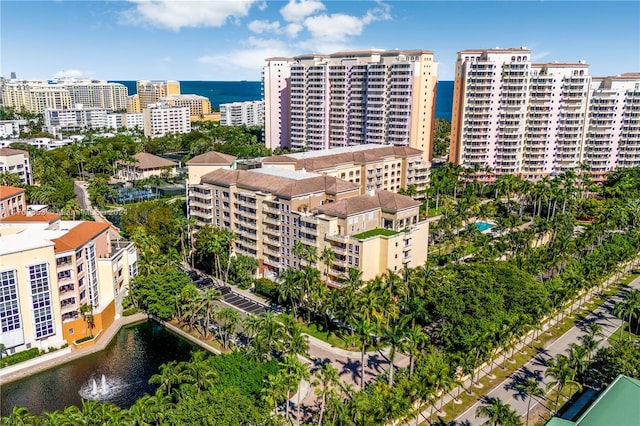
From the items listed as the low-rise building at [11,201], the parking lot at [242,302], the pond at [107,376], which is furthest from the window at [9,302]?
the low-rise building at [11,201]

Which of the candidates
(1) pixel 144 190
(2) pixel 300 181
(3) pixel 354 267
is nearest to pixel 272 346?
(3) pixel 354 267

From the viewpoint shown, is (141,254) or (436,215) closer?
(141,254)

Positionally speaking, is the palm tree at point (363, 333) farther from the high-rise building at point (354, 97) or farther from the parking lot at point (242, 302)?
the high-rise building at point (354, 97)

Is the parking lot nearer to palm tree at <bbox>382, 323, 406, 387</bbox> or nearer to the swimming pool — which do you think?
palm tree at <bbox>382, 323, 406, 387</bbox>

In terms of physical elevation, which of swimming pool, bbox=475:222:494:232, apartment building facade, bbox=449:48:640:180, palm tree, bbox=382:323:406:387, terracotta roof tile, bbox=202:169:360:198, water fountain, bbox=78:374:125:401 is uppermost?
apartment building facade, bbox=449:48:640:180

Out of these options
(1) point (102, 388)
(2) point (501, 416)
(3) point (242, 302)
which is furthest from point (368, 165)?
(2) point (501, 416)

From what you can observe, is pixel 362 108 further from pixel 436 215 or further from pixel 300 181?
pixel 300 181

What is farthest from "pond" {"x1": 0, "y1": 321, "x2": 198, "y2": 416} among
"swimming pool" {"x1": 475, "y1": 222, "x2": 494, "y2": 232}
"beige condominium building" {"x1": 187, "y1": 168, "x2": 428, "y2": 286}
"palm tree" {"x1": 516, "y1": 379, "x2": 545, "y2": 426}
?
"swimming pool" {"x1": 475, "y1": 222, "x2": 494, "y2": 232}
